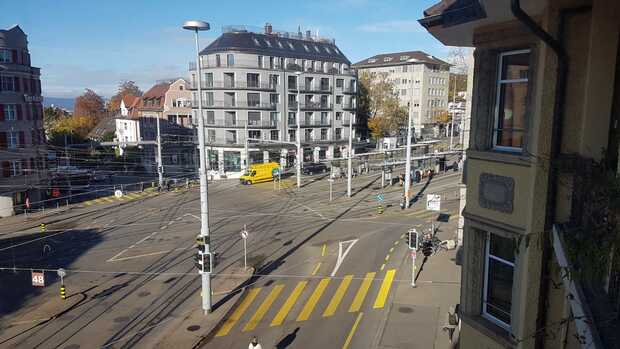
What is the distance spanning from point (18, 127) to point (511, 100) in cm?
4202

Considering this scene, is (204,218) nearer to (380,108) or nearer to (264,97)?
(264,97)

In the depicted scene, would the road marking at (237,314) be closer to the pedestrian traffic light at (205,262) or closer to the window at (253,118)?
the pedestrian traffic light at (205,262)

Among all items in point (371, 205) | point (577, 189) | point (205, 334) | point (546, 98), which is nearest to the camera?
point (577, 189)

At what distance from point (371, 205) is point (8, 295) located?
25760 millimetres

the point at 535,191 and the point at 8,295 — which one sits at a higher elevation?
the point at 535,191

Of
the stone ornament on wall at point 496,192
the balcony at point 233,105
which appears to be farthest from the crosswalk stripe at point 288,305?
the balcony at point 233,105

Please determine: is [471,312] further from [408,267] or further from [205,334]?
[408,267]

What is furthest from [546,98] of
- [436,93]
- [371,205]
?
[436,93]

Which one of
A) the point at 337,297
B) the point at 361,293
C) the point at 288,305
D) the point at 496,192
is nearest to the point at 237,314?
the point at 288,305

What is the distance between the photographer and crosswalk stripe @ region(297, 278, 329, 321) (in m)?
16.4

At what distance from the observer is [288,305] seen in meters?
17.3

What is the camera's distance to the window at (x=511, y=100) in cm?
567

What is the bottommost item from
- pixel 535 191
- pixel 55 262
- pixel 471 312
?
pixel 55 262

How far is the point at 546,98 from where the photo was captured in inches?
189
